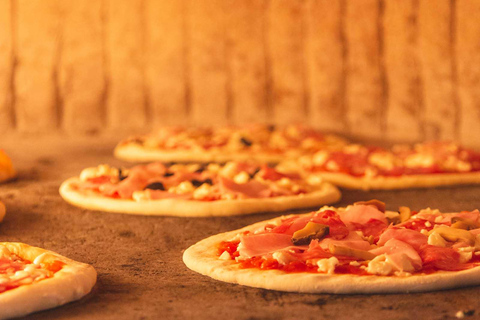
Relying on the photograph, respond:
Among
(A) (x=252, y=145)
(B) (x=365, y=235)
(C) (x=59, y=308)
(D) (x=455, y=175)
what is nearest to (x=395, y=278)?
(B) (x=365, y=235)

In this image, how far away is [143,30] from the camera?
230 inches

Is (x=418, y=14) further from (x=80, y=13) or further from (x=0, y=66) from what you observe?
(x=0, y=66)

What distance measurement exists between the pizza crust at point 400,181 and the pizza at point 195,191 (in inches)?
10.1

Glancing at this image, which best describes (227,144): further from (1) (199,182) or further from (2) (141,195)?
(2) (141,195)

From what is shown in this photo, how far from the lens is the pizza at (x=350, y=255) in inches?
79.6

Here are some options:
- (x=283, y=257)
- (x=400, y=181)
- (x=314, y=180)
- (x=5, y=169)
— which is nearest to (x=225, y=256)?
(x=283, y=257)

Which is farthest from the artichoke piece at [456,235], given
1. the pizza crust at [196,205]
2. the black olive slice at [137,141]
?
the black olive slice at [137,141]

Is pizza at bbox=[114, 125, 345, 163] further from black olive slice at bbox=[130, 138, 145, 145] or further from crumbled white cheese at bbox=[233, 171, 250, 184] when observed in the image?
crumbled white cheese at bbox=[233, 171, 250, 184]

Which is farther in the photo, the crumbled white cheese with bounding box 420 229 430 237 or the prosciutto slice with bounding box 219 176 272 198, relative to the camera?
the prosciutto slice with bounding box 219 176 272 198

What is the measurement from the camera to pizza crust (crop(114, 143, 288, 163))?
467 centimetres

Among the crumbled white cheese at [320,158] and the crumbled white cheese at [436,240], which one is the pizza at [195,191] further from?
the crumbled white cheese at [436,240]

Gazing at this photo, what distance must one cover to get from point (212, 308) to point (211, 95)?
400 cm

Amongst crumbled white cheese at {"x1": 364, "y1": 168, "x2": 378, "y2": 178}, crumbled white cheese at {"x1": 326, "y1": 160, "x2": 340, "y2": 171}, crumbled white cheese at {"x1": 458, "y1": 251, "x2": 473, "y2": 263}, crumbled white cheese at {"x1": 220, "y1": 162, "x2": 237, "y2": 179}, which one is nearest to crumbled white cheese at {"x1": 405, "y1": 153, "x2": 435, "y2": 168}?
crumbled white cheese at {"x1": 364, "y1": 168, "x2": 378, "y2": 178}

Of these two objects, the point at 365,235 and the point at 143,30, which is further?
the point at 143,30
